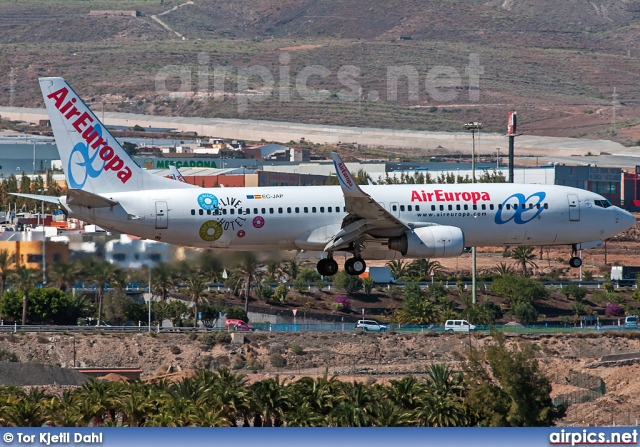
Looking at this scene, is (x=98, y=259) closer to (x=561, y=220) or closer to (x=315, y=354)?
(x=561, y=220)

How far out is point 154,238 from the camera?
199 ft

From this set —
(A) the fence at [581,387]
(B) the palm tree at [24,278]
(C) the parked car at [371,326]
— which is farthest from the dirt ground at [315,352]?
(B) the palm tree at [24,278]

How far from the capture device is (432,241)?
6078cm

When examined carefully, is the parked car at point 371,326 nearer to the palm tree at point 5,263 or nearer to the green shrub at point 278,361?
the green shrub at point 278,361

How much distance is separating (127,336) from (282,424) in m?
33.8

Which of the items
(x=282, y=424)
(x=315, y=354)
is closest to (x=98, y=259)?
(x=282, y=424)

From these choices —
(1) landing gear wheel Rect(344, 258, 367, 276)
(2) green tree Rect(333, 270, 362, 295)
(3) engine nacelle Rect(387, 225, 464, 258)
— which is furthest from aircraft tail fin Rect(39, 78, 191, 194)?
(2) green tree Rect(333, 270, 362, 295)

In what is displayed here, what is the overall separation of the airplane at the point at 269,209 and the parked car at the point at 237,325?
38.2 metres

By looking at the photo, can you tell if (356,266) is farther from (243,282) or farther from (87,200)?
(243,282)

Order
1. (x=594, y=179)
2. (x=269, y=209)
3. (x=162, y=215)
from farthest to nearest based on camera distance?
(x=594, y=179)
(x=269, y=209)
(x=162, y=215)

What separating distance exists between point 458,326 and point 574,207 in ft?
124

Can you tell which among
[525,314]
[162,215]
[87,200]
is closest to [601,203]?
[162,215]

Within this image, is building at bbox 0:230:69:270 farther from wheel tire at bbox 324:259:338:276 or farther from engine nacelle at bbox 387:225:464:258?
engine nacelle at bbox 387:225:464:258

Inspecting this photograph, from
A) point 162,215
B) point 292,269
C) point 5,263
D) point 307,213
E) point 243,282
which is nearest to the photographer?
point 162,215
